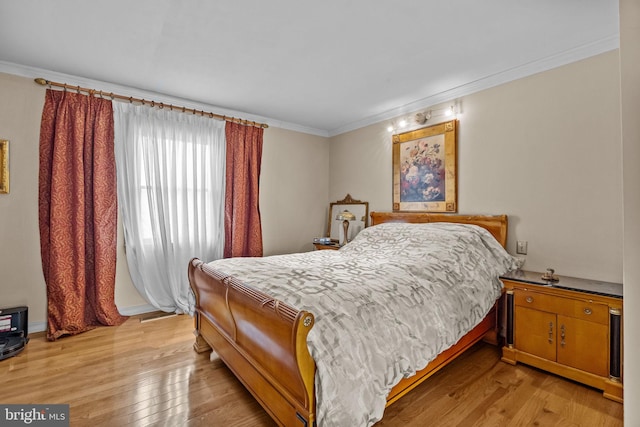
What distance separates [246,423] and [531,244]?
104 inches

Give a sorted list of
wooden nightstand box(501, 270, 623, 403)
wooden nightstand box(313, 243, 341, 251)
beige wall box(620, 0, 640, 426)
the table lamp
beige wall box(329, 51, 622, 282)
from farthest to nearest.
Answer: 1. the table lamp
2. wooden nightstand box(313, 243, 341, 251)
3. beige wall box(329, 51, 622, 282)
4. wooden nightstand box(501, 270, 623, 403)
5. beige wall box(620, 0, 640, 426)

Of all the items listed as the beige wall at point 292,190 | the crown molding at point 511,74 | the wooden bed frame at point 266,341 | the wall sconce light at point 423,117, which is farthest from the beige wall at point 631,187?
the beige wall at point 292,190

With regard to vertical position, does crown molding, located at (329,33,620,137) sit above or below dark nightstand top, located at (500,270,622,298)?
above

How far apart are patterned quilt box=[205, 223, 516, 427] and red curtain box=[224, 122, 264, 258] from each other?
1390mm

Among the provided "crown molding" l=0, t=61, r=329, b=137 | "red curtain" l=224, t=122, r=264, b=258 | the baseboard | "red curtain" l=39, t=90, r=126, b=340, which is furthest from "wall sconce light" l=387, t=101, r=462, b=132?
the baseboard

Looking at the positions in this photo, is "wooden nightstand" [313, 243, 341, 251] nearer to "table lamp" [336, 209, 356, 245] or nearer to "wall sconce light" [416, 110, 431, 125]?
"table lamp" [336, 209, 356, 245]

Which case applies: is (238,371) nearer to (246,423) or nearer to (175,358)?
(246,423)

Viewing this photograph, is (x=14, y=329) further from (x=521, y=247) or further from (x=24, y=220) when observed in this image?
(x=521, y=247)

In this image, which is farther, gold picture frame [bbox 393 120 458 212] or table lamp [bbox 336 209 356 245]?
table lamp [bbox 336 209 356 245]

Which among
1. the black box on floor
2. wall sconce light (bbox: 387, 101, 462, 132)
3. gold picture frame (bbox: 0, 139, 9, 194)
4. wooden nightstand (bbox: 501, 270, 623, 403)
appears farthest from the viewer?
wall sconce light (bbox: 387, 101, 462, 132)

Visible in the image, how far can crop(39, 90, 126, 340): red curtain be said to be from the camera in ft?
9.23

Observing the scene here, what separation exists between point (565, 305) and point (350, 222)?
2.71m
